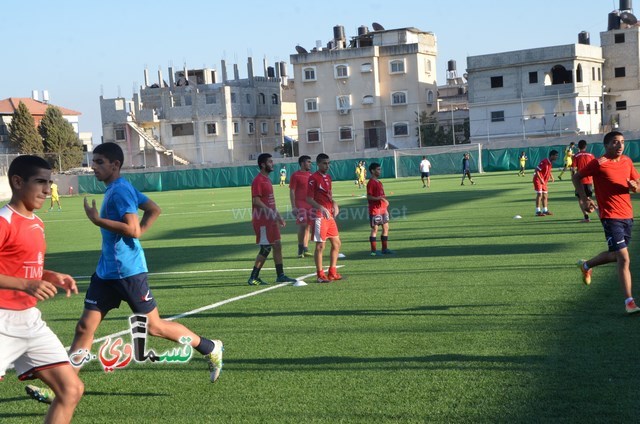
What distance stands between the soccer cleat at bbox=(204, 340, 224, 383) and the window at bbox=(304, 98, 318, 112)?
256 ft

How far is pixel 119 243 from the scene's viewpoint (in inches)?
270

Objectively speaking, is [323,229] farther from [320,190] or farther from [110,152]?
[110,152]

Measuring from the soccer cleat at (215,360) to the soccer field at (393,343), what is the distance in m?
0.13

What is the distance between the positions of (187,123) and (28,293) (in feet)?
285

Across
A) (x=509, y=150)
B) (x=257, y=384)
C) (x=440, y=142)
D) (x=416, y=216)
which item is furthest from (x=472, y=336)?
(x=440, y=142)

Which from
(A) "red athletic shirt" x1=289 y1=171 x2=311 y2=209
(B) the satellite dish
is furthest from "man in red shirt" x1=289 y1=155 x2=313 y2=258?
(B) the satellite dish

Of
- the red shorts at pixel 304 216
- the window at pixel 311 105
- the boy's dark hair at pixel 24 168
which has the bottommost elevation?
the red shorts at pixel 304 216

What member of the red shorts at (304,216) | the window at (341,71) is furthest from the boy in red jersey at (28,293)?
the window at (341,71)

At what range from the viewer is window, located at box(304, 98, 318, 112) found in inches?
3332

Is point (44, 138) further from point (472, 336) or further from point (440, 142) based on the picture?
point (472, 336)

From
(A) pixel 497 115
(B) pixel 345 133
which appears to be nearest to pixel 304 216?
(A) pixel 497 115

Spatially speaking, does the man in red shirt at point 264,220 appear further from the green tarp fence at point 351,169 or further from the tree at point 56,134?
the tree at point 56,134

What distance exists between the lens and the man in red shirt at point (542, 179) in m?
22.6

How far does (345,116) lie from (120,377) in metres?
76.4
